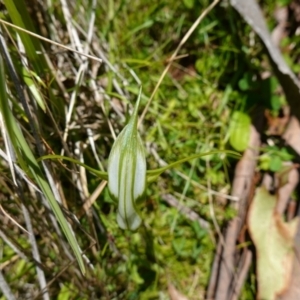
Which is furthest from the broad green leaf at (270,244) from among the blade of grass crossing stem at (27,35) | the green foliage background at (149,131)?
the blade of grass crossing stem at (27,35)

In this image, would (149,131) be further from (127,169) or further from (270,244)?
(127,169)

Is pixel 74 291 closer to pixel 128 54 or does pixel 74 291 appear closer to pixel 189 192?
pixel 189 192

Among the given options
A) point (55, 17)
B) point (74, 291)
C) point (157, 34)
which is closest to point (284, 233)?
point (74, 291)

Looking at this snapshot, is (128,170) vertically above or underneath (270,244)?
above

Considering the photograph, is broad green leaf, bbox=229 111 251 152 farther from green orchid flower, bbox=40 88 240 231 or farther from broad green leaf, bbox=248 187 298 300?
green orchid flower, bbox=40 88 240 231

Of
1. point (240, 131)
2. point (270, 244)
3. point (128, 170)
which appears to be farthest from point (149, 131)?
point (128, 170)

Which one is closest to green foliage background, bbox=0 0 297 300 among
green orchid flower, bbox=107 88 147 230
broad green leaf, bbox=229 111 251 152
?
broad green leaf, bbox=229 111 251 152
